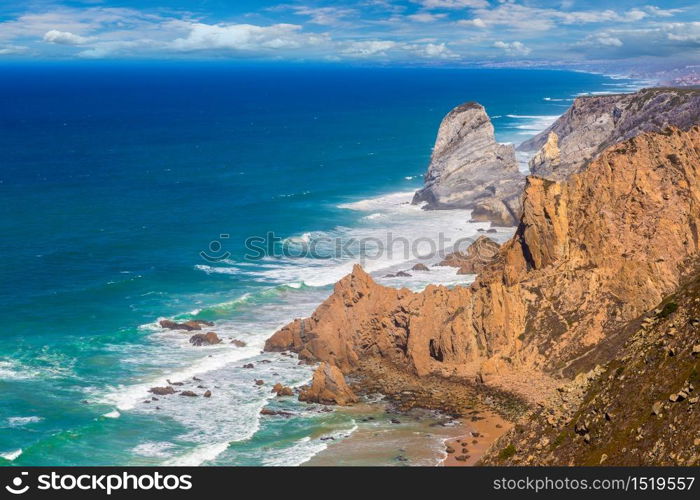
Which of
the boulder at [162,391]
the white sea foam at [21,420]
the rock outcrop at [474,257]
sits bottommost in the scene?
the white sea foam at [21,420]

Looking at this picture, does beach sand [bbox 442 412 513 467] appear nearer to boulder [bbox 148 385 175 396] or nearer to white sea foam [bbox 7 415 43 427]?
boulder [bbox 148 385 175 396]

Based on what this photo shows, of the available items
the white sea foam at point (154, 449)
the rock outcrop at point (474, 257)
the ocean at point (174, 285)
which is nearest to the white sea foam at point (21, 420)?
the ocean at point (174, 285)

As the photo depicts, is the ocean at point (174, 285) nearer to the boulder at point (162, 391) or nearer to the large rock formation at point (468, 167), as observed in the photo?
the boulder at point (162, 391)

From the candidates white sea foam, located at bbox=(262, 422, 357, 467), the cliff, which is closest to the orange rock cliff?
white sea foam, located at bbox=(262, 422, 357, 467)

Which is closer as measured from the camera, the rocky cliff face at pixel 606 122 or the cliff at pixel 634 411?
the cliff at pixel 634 411

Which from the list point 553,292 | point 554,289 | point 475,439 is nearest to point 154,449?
point 475,439

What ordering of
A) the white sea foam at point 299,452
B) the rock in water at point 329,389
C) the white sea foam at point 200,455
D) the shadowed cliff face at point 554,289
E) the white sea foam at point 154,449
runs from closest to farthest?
the white sea foam at point 200,455
the white sea foam at point 299,452
the white sea foam at point 154,449
the rock in water at point 329,389
the shadowed cliff face at point 554,289
